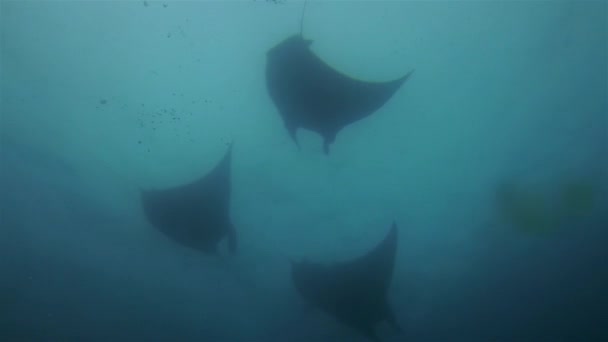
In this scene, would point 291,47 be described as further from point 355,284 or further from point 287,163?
point 355,284

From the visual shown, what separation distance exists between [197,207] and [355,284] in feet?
8.36

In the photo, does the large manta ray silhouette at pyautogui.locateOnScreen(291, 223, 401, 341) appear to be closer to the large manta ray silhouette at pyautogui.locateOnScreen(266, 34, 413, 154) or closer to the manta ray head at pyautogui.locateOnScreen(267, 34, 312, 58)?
the large manta ray silhouette at pyautogui.locateOnScreen(266, 34, 413, 154)

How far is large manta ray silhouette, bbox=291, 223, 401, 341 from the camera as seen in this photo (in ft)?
19.0

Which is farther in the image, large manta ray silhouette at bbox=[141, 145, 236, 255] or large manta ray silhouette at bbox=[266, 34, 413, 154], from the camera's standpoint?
large manta ray silhouette at bbox=[141, 145, 236, 255]

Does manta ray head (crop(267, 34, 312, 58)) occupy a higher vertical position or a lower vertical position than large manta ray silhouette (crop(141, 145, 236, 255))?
higher

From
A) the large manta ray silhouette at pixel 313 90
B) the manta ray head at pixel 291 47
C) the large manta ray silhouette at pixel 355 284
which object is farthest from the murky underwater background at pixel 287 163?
the large manta ray silhouette at pixel 355 284

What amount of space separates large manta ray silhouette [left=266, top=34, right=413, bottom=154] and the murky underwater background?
0.96m

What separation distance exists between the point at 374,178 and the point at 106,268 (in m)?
5.40

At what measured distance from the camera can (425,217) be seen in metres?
7.58

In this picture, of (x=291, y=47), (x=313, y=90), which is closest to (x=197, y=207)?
(x=313, y=90)

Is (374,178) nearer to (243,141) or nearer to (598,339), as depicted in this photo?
(243,141)

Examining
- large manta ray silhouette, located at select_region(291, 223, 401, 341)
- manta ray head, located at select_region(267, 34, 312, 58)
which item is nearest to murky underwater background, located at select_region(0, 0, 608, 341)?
manta ray head, located at select_region(267, 34, 312, 58)

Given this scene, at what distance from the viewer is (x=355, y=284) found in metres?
6.11

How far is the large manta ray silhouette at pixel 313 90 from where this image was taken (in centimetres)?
412
